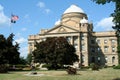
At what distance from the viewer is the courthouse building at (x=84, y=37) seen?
4478 inches

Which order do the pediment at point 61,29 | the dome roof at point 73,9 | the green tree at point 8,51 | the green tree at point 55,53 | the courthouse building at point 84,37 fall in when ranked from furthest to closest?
the dome roof at point 73,9, the pediment at point 61,29, the courthouse building at point 84,37, the green tree at point 55,53, the green tree at point 8,51

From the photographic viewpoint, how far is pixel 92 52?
120 metres

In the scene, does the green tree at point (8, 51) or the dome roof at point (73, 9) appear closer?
the green tree at point (8, 51)

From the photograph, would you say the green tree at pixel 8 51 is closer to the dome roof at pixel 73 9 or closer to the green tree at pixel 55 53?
the green tree at pixel 55 53

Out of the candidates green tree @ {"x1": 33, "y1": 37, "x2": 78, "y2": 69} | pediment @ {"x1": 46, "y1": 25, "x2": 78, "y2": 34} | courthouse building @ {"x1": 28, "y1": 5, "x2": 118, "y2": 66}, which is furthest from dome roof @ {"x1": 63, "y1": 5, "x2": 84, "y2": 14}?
green tree @ {"x1": 33, "y1": 37, "x2": 78, "y2": 69}

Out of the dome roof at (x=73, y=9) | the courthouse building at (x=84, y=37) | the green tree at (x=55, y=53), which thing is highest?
the dome roof at (x=73, y=9)

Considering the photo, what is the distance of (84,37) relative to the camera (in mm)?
113812

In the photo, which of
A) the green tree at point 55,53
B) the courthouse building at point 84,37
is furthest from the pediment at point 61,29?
the green tree at point 55,53

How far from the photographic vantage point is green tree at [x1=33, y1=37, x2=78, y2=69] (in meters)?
70.5

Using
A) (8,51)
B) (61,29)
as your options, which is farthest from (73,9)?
(8,51)

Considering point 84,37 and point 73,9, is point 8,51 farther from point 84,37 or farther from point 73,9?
point 73,9

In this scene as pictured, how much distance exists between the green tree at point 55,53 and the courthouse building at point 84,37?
36947 millimetres

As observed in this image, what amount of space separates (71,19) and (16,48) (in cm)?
5931

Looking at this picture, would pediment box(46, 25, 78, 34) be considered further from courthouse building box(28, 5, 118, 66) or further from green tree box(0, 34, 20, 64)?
green tree box(0, 34, 20, 64)
